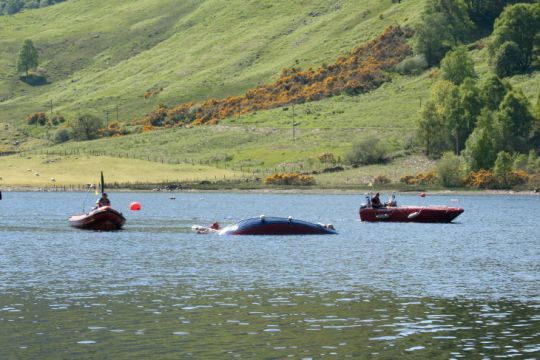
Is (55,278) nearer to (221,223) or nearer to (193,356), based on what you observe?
(193,356)

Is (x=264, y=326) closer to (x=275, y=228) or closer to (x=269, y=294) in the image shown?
(x=269, y=294)

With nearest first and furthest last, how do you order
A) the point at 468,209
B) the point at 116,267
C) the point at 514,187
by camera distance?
the point at 116,267 < the point at 468,209 < the point at 514,187

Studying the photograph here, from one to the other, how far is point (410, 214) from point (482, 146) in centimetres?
7788

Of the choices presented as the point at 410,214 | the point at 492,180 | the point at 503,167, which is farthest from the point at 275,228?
the point at 503,167

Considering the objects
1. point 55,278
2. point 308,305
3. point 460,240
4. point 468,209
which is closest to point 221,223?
point 460,240

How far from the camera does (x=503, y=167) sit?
632ft

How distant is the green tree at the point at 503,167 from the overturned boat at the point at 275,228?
94.6 metres

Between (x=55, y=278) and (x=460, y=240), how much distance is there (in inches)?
1718

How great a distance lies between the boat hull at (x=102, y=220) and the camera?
350 feet

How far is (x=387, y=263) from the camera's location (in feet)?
246

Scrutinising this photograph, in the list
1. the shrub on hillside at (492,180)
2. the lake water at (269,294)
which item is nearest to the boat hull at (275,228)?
the lake water at (269,294)

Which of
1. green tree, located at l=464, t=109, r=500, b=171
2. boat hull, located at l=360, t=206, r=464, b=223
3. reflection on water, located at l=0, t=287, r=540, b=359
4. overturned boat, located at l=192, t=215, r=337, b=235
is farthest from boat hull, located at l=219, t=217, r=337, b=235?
green tree, located at l=464, t=109, r=500, b=171

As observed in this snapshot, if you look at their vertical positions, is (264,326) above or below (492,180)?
below

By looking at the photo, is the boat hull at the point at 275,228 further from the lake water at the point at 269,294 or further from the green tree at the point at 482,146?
the green tree at the point at 482,146
